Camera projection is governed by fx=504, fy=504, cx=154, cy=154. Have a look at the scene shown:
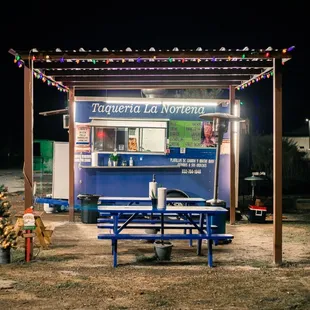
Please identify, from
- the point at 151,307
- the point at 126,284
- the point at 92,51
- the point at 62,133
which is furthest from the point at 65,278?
the point at 62,133

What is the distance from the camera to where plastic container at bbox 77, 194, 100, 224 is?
452 inches

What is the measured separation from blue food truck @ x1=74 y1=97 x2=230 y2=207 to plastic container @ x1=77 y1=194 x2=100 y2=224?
43 centimetres

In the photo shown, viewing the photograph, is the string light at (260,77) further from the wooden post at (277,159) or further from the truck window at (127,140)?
the truck window at (127,140)

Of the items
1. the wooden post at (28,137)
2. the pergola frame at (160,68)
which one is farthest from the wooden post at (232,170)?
the wooden post at (28,137)

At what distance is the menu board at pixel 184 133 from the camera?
1201 centimetres

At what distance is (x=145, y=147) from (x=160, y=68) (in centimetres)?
380

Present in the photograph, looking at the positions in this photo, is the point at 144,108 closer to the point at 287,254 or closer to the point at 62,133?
the point at 287,254

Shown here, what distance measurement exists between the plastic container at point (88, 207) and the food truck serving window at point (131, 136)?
1193 mm

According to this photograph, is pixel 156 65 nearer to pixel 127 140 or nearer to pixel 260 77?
pixel 260 77

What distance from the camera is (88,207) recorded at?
11523mm

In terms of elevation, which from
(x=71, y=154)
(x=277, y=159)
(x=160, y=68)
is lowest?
(x=277, y=159)

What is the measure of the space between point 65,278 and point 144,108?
606cm

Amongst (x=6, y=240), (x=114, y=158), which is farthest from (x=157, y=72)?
(x=6, y=240)

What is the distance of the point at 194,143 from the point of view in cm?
1202
